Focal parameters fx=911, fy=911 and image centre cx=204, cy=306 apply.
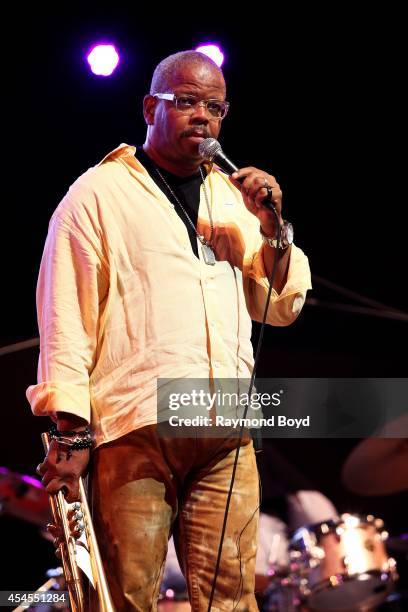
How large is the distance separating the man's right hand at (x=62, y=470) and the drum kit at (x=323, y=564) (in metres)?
2.24

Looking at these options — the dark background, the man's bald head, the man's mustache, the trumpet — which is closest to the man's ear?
the man's bald head

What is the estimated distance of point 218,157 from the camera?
2.17 m

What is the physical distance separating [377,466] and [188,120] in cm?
322

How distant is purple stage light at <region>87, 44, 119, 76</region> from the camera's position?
4.39 metres

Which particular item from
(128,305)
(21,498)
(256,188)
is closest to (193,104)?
(256,188)

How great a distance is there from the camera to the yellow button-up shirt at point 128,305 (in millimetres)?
2012

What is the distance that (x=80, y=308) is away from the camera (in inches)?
82.0

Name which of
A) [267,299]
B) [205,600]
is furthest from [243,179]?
[205,600]

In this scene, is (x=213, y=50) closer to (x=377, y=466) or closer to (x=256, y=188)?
(x=377, y=466)

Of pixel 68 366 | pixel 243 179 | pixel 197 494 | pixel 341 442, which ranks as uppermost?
pixel 243 179

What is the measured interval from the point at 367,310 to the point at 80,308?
3672 millimetres

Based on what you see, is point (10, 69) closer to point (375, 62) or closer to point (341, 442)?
point (375, 62)

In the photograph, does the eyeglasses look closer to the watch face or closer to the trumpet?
the watch face

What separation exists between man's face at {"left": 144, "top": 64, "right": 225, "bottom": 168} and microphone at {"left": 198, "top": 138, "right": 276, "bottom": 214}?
0.05m
